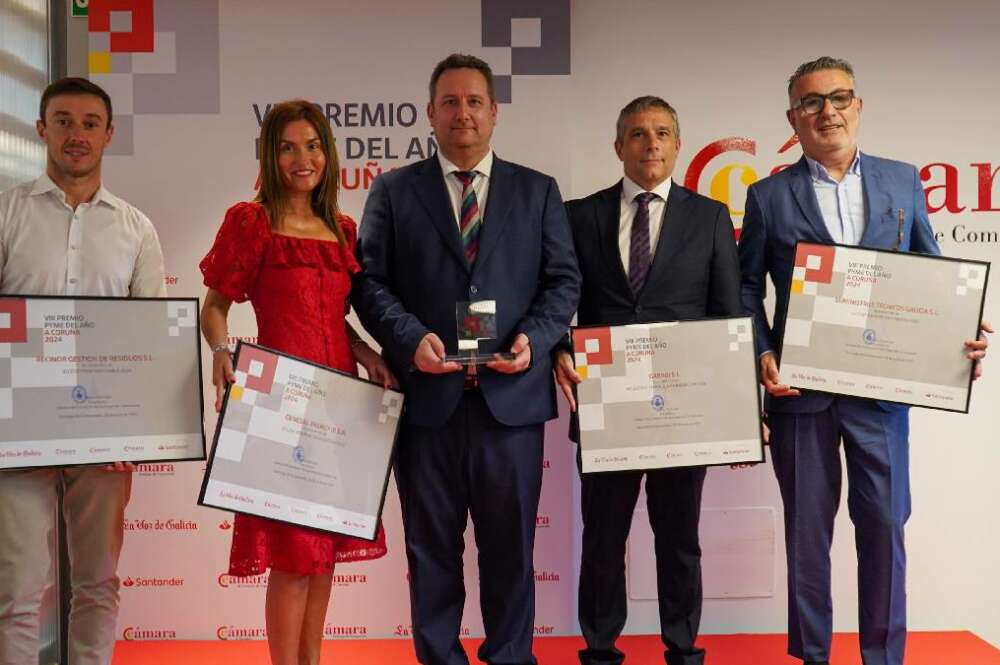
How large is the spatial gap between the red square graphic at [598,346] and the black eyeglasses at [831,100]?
1.10 m

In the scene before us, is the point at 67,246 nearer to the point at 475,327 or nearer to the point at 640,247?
the point at 475,327

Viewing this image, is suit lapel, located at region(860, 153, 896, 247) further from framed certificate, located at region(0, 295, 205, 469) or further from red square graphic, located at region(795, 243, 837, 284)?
framed certificate, located at region(0, 295, 205, 469)

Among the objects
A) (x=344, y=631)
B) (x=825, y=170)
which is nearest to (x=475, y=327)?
(x=825, y=170)

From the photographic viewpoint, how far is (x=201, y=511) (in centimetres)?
416

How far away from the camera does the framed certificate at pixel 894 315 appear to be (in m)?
3.07

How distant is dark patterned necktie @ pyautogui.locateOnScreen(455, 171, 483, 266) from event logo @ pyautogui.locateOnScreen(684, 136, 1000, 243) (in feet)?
5.02

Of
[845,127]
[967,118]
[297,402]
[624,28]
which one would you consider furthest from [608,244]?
[967,118]

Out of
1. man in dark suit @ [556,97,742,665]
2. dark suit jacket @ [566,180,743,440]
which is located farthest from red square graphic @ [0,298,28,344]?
dark suit jacket @ [566,180,743,440]

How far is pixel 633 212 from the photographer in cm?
327

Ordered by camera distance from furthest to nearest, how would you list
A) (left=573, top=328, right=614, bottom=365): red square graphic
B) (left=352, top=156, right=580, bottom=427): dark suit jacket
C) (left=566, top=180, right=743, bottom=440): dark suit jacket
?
(left=566, top=180, right=743, bottom=440): dark suit jacket, (left=573, top=328, right=614, bottom=365): red square graphic, (left=352, top=156, right=580, bottom=427): dark suit jacket

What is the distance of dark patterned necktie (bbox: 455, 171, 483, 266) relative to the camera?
2.95 metres

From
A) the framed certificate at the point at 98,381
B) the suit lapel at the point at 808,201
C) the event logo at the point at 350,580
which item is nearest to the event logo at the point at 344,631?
the event logo at the point at 350,580

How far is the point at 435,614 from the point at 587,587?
621mm

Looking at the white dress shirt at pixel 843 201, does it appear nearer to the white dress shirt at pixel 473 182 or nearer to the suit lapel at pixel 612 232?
the suit lapel at pixel 612 232
